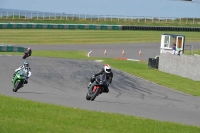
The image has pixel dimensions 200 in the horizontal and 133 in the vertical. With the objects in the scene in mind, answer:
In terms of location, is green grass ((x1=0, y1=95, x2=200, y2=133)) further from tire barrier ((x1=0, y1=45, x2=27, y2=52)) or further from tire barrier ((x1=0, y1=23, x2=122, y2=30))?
tire barrier ((x1=0, y1=23, x2=122, y2=30))

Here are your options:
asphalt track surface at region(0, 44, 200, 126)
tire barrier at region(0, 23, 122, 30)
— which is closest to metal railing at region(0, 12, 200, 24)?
tire barrier at region(0, 23, 122, 30)

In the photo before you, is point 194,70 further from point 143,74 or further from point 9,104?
point 9,104

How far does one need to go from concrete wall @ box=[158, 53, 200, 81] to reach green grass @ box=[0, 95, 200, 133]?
19433 millimetres

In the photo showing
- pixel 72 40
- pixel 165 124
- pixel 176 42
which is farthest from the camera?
pixel 72 40

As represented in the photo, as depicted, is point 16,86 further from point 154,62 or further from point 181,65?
point 154,62

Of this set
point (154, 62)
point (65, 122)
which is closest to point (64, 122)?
point (65, 122)

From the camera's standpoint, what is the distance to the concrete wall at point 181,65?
3278 cm

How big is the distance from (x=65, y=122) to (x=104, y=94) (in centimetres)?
1136

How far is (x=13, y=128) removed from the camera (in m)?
10.9

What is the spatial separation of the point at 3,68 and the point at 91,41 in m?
36.0

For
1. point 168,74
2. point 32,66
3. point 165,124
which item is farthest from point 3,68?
point 165,124

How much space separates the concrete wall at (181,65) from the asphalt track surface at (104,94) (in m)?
4.25

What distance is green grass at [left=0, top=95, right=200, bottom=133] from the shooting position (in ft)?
36.9

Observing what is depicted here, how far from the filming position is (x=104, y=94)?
23.5m
